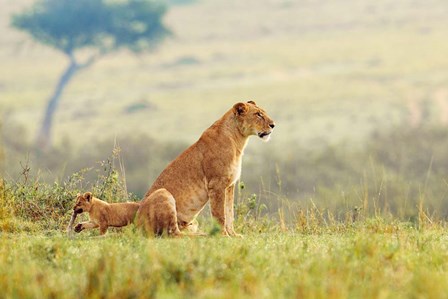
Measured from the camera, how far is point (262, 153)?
3975 centimetres

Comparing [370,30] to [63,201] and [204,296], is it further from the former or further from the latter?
[204,296]

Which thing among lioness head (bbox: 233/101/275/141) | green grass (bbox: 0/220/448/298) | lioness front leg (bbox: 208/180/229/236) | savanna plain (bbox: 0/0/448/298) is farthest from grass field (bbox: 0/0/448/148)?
green grass (bbox: 0/220/448/298)

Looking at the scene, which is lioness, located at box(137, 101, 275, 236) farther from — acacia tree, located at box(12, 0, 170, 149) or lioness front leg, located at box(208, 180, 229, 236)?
acacia tree, located at box(12, 0, 170, 149)

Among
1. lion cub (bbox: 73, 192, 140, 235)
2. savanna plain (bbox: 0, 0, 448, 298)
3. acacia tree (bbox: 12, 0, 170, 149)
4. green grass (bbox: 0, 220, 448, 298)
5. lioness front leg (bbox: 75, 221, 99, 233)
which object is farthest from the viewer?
acacia tree (bbox: 12, 0, 170, 149)

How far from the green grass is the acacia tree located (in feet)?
123

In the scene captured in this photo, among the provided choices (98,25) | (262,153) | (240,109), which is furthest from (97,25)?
(240,109)

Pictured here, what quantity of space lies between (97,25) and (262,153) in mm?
10884

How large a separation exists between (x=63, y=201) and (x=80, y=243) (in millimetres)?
2390

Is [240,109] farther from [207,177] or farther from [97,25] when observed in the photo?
[97,25]

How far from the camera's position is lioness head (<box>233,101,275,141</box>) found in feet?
32.2

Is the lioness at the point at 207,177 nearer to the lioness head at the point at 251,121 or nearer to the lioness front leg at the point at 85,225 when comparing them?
the lioness head at the point at 251,121

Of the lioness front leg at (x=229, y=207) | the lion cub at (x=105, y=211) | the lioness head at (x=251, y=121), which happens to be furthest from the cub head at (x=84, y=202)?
the lioness head at (x=251, y=121)

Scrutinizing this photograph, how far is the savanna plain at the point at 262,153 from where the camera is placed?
648cm

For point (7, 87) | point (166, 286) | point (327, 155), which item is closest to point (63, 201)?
point (166, 286)
